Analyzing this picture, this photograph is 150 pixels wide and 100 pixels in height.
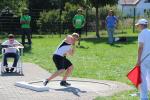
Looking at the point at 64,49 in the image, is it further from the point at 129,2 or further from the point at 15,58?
the point at 129,2

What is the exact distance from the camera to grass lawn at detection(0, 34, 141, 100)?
15.7 meters

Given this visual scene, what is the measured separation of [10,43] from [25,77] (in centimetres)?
164

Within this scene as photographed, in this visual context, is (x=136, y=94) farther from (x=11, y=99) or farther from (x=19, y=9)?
(x=19, y=9)

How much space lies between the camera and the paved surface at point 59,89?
11.6 meters

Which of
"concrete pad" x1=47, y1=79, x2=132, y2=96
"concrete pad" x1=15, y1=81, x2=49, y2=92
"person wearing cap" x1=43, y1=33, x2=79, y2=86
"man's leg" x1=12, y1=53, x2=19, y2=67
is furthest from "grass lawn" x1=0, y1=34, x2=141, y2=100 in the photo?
"person wearing cap" x1=43, y1=33, x2=79, y2=86

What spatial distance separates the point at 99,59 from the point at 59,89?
24.9 ft

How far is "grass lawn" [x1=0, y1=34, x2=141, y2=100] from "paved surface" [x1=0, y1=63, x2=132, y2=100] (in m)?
0.60

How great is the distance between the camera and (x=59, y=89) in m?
12.7

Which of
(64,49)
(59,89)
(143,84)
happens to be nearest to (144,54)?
(143,84)

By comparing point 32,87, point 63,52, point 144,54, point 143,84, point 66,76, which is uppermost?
point 144,54

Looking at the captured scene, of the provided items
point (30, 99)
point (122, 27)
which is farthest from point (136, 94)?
point (122, 27)

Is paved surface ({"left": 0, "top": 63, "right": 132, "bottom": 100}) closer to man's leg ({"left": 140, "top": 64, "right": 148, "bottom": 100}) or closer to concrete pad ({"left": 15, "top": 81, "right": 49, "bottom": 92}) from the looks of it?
concrete pad ({"left": 15, "top": 81, "right": 49, "bottom": 92})

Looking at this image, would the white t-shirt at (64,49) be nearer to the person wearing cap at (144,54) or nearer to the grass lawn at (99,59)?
the grass lawn at (99,59)

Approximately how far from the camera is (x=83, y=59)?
20266 millimetres
